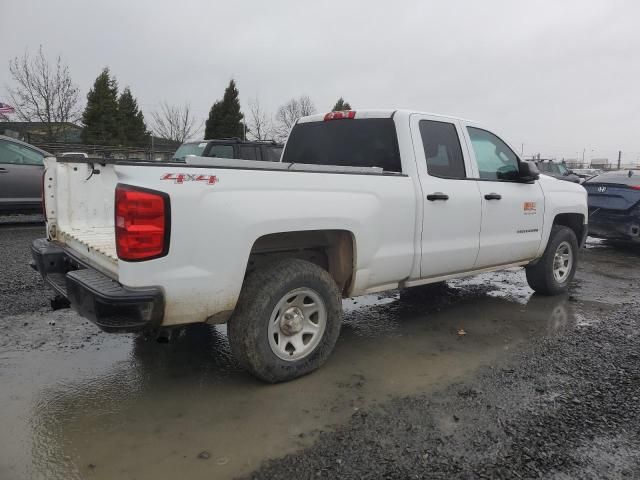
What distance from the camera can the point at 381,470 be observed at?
7.97 feet

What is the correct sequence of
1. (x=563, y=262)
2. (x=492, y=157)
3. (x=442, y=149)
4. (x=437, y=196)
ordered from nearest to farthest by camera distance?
1. (x=437, y=196)
2. (x=442, y=149)
3. (x=492, y=157)
4. (x=563, y=262)

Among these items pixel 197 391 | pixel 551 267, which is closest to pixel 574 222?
pixel 551 267

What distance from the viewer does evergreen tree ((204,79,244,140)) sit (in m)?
34.8

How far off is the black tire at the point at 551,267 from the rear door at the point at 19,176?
858cm

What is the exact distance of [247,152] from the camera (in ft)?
34.7

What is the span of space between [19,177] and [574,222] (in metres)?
9.35

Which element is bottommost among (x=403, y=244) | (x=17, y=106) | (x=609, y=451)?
(x=609, y=451)

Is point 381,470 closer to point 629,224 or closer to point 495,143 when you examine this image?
point 495,143

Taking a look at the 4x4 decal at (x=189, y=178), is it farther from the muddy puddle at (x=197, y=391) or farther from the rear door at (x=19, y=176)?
the rear door at (x=19, y=176)

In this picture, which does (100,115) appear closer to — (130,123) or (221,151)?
(130,123)

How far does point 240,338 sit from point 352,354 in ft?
3.83

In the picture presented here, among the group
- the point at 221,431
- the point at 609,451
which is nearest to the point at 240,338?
the point at 221,431

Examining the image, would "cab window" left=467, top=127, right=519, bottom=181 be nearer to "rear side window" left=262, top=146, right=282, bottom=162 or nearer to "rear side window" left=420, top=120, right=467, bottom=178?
"rear side window" left=420, top=120, right=467, bottom=178

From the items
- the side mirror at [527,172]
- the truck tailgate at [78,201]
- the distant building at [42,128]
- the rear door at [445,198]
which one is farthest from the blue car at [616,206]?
the distant building at [42,128]
